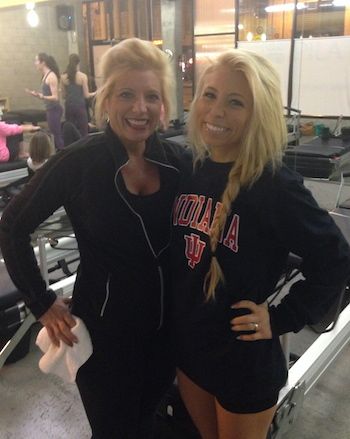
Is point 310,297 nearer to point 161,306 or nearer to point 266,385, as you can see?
point 266,385

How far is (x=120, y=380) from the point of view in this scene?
1.18 m

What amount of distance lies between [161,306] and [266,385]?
0.31 metres

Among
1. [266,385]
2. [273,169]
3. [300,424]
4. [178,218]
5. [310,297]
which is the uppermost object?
[273,169]

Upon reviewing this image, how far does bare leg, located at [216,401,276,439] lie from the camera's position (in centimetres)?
105

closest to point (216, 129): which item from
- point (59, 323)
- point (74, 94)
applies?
point (59, 323)

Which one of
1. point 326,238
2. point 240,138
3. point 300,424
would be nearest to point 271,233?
point 326,238

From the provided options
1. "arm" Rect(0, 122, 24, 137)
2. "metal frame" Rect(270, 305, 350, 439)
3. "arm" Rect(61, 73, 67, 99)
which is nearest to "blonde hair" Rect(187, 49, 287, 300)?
"metal frame" Rect(270, 305, 350, 439)

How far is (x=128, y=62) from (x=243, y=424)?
2.90 ft

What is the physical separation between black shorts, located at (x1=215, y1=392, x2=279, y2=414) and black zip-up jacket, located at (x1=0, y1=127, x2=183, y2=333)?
257mm

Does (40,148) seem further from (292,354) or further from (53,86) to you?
(292,354)

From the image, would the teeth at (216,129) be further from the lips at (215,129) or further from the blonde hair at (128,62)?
the blonde hair at (128,62)

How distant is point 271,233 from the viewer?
0.95m

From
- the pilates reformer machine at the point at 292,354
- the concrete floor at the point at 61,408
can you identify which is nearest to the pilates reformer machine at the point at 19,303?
the pilates reformer machine at the point at 292,354

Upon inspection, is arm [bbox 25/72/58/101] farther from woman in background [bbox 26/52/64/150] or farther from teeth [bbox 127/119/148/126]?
teeth [bbox 127/119/148/126]
